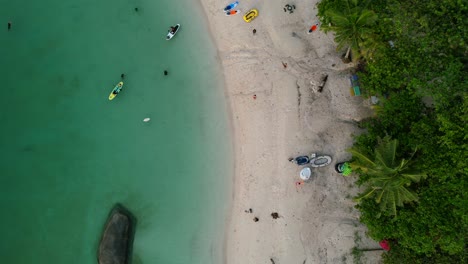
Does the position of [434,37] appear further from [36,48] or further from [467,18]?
[36,48]

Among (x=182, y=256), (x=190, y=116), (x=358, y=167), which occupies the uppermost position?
(x=190, y=116)

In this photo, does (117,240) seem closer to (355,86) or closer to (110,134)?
(110,134)

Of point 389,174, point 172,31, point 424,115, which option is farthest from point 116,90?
point 424,115

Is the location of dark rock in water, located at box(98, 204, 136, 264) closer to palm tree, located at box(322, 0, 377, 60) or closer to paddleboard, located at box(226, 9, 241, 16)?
paddleboard, located at box(226, 9, 241, 16)

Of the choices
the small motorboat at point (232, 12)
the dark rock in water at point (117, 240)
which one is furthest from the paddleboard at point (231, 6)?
the dark rock in water at point (117, 240)

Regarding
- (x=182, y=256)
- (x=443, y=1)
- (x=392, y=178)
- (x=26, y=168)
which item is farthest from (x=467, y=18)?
(x=26, y=168)

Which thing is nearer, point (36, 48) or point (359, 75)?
point (359, 75)

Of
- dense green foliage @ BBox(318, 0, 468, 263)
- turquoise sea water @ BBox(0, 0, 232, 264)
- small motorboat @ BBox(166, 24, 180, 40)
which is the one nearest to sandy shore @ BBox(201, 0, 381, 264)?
turquoise sea water @ BBox(0, 0, 232, 264)
